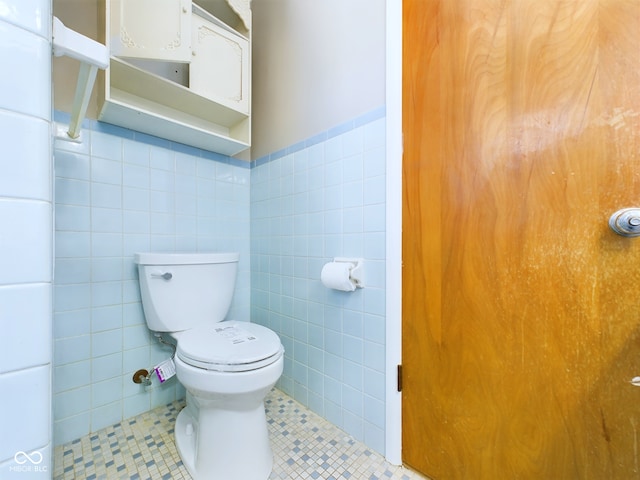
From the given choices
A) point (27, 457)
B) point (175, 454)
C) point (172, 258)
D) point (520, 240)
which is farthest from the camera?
point (172, 258)

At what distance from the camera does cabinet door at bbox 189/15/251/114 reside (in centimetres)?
122

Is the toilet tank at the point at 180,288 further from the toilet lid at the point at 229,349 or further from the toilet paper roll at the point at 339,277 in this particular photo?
the toilet paper roll at the point at 339,277

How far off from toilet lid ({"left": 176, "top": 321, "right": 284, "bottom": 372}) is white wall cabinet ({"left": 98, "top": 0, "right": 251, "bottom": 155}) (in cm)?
84

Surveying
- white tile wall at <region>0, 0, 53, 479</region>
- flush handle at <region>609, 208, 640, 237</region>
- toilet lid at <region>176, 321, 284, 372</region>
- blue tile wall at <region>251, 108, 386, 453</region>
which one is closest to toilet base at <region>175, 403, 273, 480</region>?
toilet lid at <region>176, 321, 284, 372</region>

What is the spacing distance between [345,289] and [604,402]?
2.29 ft

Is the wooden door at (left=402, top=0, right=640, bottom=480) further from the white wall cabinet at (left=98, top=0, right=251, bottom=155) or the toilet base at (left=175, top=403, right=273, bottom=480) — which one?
the white wall cabinet at (left=98, top=0, right=251, bottom=155)

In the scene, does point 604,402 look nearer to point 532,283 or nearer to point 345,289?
point 532,283

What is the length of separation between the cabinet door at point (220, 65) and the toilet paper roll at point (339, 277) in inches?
34.2

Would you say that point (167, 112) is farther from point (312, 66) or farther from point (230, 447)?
point (230, 447)

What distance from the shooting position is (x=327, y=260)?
1.20m

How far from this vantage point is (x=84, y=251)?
1.11m

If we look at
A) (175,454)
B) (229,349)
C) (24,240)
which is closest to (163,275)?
(229,349)

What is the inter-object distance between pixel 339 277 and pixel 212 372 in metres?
0.50

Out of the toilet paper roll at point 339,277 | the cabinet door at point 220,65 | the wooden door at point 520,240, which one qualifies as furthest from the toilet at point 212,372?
the cabinet door at point 220,65
